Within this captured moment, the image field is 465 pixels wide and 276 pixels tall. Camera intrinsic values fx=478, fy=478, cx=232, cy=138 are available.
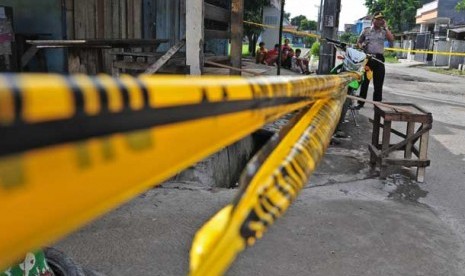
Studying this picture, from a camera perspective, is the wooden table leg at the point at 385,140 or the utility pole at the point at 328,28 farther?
the utility pole at the point at 328,28

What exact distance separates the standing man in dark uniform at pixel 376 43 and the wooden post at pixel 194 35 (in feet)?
14.0

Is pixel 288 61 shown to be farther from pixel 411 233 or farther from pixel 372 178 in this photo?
pixel 411 233

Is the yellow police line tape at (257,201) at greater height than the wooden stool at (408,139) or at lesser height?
greater

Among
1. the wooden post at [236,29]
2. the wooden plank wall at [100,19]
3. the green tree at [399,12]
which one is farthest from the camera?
the green tree at [399,12]

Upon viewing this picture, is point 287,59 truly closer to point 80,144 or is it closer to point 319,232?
point 319,232

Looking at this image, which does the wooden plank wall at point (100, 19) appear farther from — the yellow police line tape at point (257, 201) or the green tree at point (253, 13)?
the green tree at point (253, 13)

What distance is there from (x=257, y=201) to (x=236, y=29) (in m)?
5.50

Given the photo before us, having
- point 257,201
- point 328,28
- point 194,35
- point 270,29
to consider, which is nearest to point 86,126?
point 257,201

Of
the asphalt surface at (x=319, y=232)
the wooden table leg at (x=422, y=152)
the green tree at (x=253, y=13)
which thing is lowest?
the asphalt surface at (x=319, y=232)

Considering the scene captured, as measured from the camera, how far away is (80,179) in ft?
2.10

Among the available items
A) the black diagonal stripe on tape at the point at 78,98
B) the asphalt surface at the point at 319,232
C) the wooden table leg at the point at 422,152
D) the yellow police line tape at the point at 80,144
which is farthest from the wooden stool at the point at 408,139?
the black diagonal stripe on tape at the point at 78,98

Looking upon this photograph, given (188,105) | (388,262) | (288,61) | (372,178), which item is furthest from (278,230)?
(288,61)

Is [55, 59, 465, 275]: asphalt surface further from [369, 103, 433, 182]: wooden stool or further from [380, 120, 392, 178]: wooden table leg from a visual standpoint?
[369, 103, 433, 182]: wooden stool

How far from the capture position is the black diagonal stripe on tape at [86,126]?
558 millimetres
